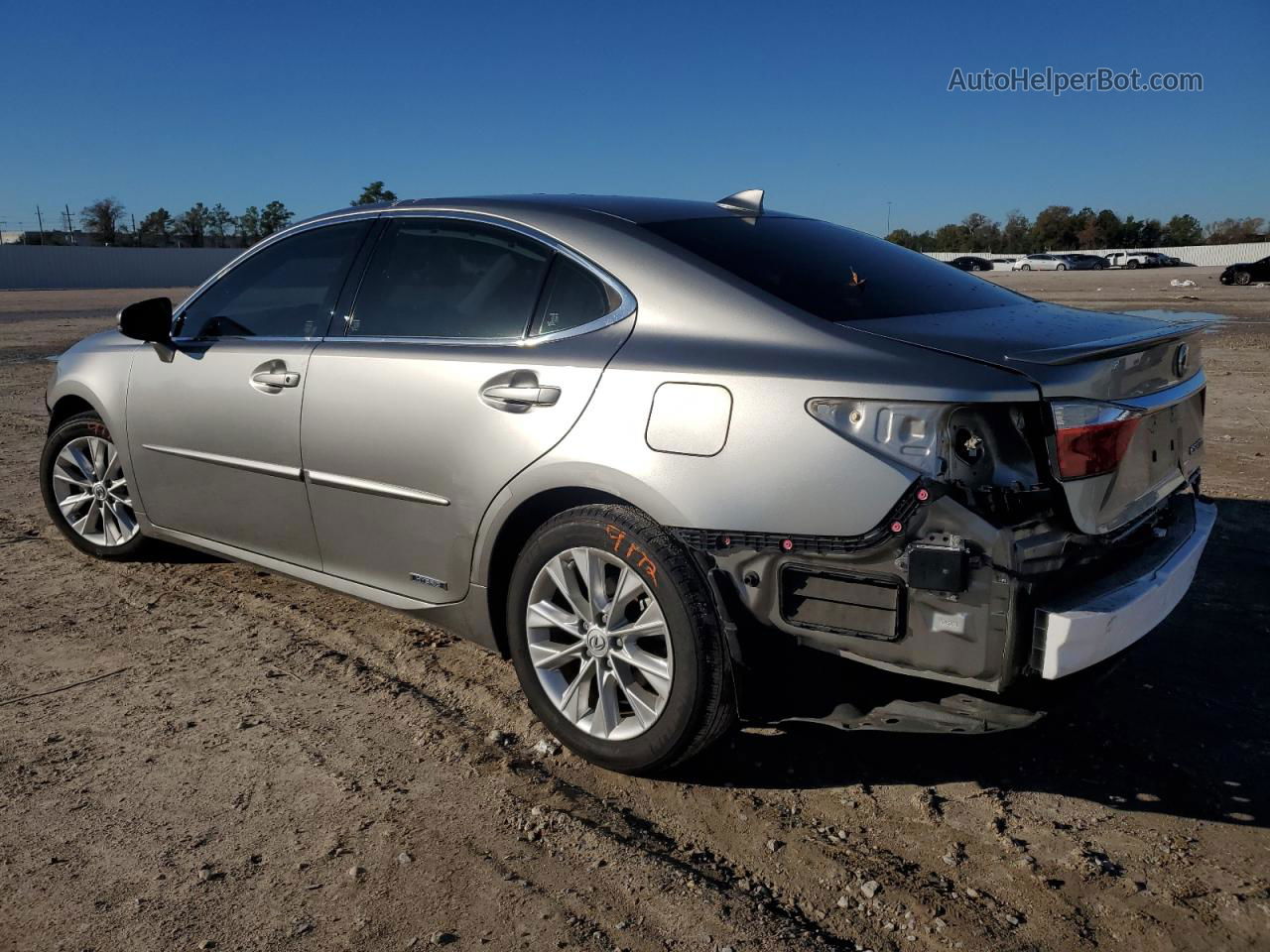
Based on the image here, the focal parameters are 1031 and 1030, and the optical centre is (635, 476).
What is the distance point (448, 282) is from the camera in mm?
3615

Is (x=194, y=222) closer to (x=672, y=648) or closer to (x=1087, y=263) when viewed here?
(x=1087, y=263)

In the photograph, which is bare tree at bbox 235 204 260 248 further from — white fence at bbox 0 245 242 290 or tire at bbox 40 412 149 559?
tire at bbox 40 412 149 559

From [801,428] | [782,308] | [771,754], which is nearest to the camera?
[801,428]

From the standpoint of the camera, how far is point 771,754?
3238 millimetres

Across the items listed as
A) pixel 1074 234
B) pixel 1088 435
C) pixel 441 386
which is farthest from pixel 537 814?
pixel 1074 234

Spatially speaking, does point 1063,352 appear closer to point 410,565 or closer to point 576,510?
point 576,510

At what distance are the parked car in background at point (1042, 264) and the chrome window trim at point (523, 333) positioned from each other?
6464 cm

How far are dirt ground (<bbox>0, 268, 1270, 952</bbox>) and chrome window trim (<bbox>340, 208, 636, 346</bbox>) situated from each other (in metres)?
1.23

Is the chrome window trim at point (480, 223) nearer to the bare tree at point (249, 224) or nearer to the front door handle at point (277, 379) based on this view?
the front door handle at point (277, 379)

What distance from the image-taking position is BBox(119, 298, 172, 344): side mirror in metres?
4.45

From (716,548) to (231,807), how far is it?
1.54 m

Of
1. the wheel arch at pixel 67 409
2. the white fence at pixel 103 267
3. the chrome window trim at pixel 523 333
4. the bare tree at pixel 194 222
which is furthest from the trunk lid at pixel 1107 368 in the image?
the bare tree at pixel 194 222

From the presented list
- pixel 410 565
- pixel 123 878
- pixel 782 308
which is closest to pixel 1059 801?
pixel 782 308

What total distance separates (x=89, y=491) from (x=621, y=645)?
3379 mm
